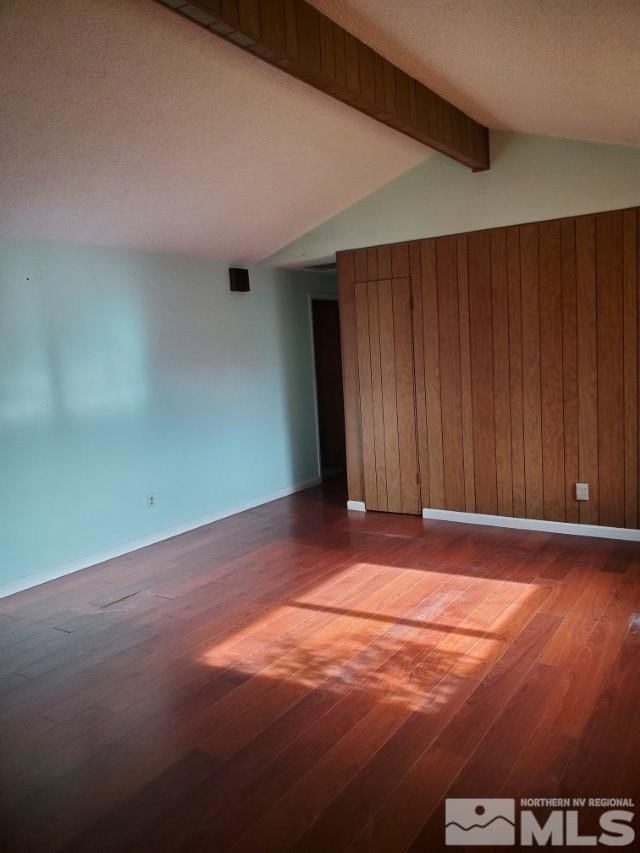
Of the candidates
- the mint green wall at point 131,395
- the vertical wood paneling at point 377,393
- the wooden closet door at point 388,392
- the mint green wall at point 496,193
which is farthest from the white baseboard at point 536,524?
the mint green wall at point 496,193

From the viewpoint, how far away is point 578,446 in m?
4.81

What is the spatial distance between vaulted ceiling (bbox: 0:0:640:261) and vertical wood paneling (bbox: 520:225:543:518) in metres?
0.79

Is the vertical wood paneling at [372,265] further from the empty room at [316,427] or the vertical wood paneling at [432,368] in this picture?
the vertical wood paneling at [432,368]

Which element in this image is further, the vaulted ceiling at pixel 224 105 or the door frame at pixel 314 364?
the door frame at pixel 314 364

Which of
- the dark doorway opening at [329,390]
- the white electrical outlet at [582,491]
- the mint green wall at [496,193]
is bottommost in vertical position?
the white electrical outlet at [582,491]

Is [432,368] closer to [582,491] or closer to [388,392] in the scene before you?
[388,392]

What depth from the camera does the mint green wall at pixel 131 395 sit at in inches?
173

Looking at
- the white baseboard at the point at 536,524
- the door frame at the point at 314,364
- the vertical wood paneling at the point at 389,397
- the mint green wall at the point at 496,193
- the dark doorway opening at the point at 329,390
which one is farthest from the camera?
the dark doorway opening at the point at 329,390

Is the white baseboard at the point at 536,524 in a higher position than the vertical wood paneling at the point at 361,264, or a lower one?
lower

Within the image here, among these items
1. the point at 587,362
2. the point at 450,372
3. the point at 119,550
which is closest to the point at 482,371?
the point at 450,372

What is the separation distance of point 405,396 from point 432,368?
1.07 feet

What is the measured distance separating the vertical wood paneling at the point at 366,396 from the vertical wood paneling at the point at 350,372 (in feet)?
0.15

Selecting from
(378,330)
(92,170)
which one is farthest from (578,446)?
(92,170)

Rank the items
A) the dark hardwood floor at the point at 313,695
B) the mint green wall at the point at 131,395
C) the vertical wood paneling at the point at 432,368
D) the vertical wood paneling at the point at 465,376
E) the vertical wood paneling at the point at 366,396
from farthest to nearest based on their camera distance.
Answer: the vertical wood paneling at the point at 366,396, the vertical wood paneling at the point at 432,368, the vertical wood paneling at the point at 465,376, the mint green wall at the point at 131,395, the dark hardwood floor at the point at 313,695
